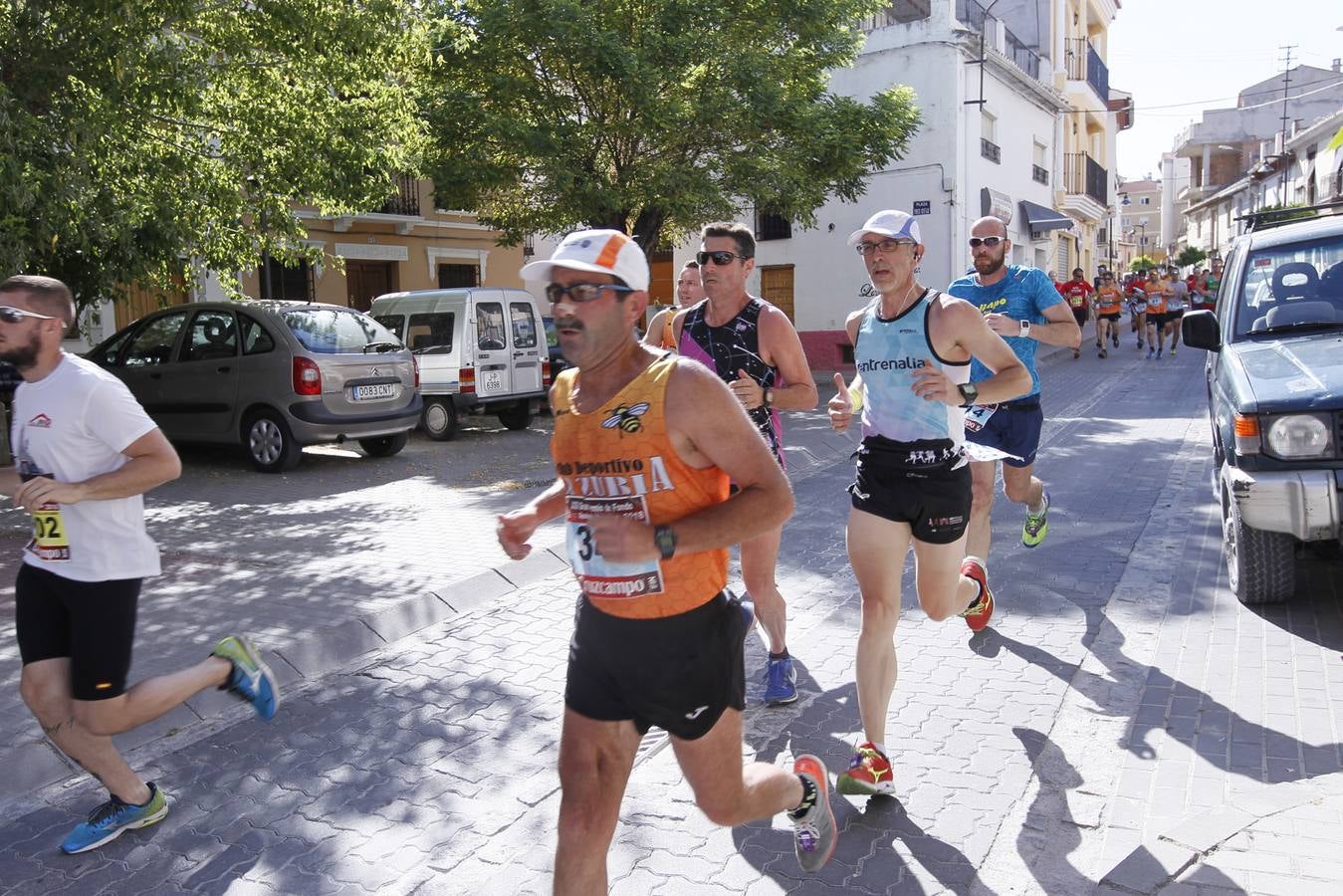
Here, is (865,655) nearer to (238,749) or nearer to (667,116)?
(238,749)

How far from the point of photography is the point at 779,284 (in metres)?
28.0

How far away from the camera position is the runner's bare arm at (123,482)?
333 cm

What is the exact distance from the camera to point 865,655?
146 inches

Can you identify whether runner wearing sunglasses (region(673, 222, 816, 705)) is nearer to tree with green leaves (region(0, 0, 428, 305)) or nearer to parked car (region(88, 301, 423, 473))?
tree with green leaves (region(0, 0, 428, 305))

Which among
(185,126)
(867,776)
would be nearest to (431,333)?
(185,126)

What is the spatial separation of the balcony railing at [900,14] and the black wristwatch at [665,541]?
26.4m

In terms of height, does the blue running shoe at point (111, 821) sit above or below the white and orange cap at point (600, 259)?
below

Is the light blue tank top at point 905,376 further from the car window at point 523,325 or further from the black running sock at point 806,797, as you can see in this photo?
the car window at point 523,325

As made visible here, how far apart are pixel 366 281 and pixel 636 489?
22367 mm

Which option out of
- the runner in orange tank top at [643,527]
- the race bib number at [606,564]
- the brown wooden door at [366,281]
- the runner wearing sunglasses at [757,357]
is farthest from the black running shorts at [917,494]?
the brown wooden door at [366,281]

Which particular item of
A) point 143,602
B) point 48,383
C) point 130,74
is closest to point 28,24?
point 130,74

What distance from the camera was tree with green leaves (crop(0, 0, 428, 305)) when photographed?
8.26 metres

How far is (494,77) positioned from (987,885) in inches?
609

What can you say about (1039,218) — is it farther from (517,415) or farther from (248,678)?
(248,678)
